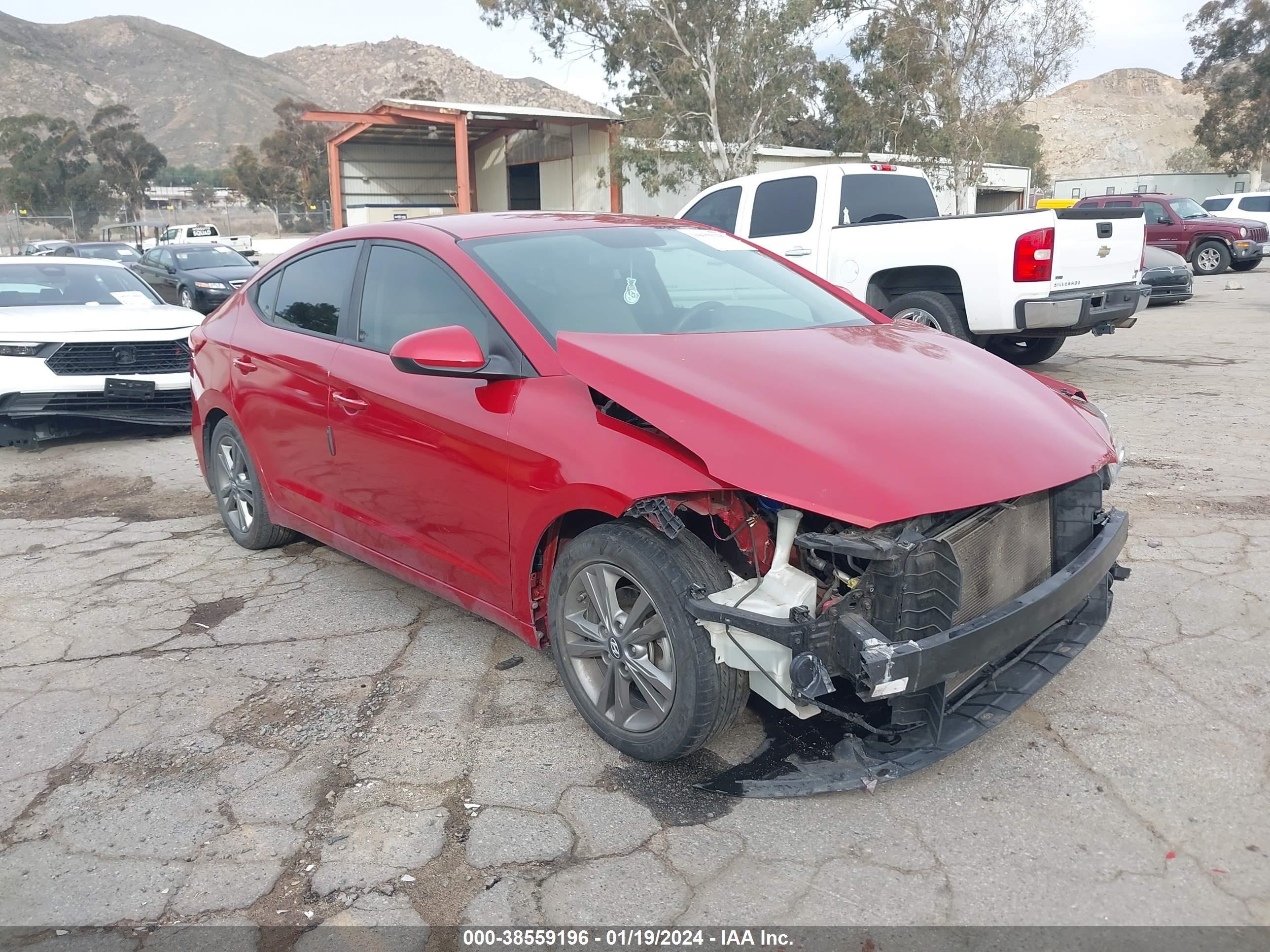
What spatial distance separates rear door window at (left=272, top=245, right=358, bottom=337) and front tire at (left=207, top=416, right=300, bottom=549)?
747 millimetres

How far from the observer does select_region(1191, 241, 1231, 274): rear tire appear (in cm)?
2158

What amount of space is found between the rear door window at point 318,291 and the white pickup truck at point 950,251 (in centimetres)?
357

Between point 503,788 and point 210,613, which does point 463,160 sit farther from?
point 503,788

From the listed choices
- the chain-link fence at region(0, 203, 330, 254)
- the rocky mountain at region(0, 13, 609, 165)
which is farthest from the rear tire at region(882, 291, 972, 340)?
the rocky mountain at region(0, 13, 609, 165)

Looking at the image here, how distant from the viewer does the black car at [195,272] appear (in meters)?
18.6

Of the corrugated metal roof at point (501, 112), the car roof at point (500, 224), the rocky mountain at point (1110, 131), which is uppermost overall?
the rocky mountain at point (1110, 131)

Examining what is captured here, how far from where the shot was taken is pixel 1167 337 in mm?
12266

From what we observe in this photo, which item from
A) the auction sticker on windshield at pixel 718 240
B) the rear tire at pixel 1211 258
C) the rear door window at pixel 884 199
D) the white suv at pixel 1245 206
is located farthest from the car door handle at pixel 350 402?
the white suv at pixel 1245 206

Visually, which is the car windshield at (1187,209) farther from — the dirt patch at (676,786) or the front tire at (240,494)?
the dirt patch at (676,786)

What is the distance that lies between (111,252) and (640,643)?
21.4 meters

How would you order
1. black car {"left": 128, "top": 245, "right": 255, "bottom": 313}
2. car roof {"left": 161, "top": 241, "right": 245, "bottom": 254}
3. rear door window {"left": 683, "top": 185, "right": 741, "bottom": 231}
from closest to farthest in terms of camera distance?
rear door window {"left": 683, "top": 185, "right": 741, "bottom": 231}, black car {"left": 128, "top": 245, "right": 255, "bottom": 313}, car roof {"left": 161, "top": 241, "right": 245, "bottom": 254}

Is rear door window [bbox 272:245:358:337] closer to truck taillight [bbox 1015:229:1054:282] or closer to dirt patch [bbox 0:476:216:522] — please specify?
dirt patch [bbox 0:476:216:522]

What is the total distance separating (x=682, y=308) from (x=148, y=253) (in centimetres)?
2015

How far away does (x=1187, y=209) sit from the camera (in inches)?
875
